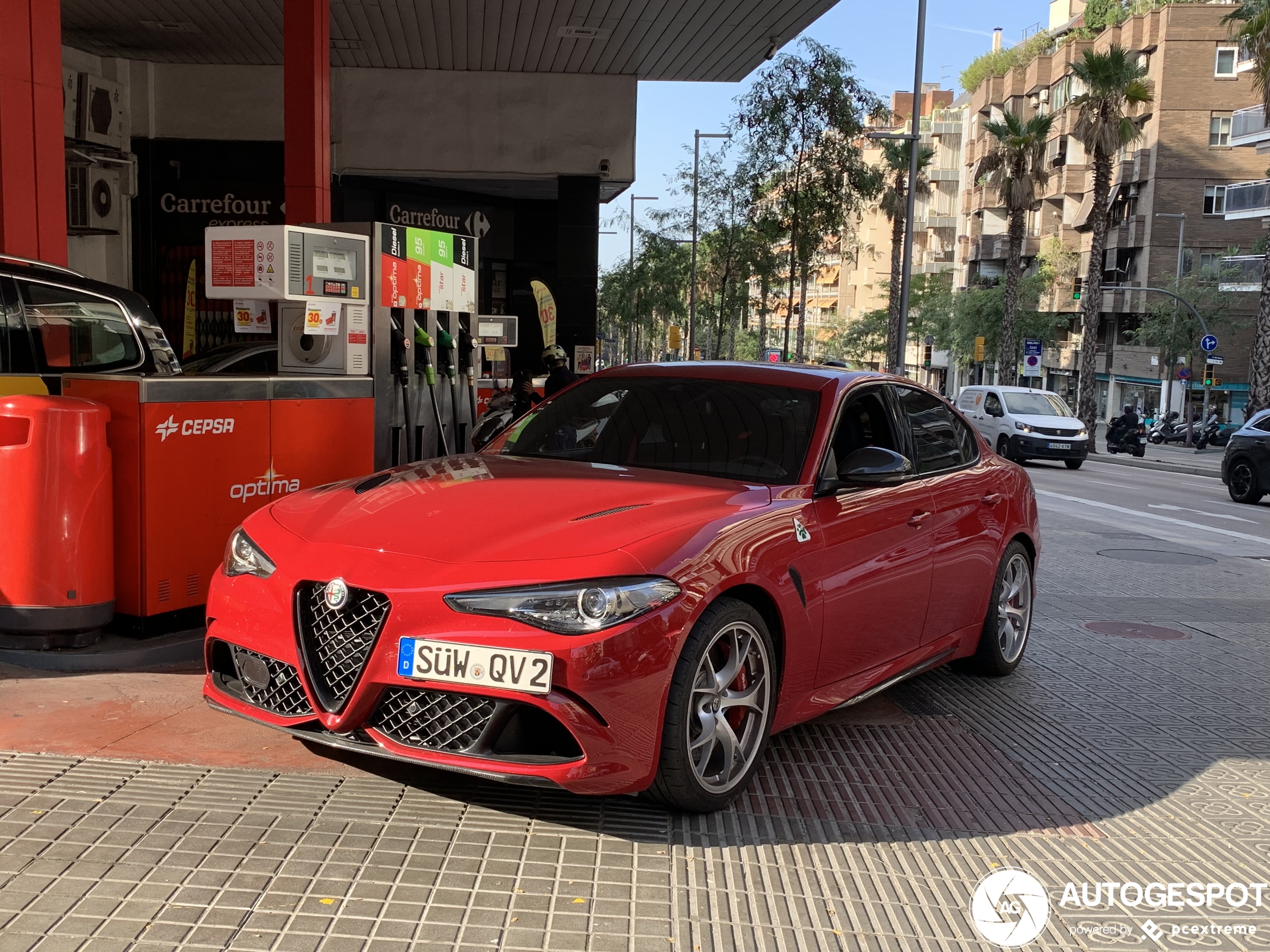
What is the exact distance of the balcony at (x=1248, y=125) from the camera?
43969 mm

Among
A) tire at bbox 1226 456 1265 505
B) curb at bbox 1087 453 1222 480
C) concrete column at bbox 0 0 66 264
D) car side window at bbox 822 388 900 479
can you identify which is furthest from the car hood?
curb at bbox 1087 453 1222 480

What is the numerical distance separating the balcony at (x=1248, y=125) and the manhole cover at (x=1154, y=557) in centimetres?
3780

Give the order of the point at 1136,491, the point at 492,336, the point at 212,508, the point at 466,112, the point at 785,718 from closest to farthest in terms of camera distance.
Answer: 1. the point at 785,718
2. the point at 212,508
3. the point at 492,336
4. the point at 1136,491
5. the point at 466,112

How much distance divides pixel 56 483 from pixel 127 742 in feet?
4.88

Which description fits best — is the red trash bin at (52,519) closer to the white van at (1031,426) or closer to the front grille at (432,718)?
the front grille at (432,718)

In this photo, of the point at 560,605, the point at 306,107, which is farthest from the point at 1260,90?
the point at 560,605

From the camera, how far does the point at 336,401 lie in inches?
280

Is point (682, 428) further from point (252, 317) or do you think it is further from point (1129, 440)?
point (1129, 440)

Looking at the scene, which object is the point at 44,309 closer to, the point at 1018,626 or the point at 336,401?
the point at 336,401

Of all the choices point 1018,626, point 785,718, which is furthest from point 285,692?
point 1018,626

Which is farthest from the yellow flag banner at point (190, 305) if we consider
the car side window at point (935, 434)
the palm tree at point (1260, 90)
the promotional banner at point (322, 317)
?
the palm tree at point (1260, 90)

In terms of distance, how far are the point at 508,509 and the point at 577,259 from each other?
19707 mm

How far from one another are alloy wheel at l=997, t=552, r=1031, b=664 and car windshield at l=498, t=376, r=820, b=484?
1921 mm

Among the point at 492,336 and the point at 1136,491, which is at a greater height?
the point at 492,336
